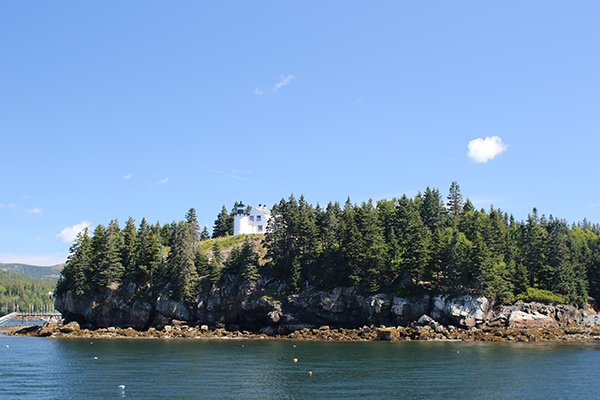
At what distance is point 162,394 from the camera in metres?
38.0

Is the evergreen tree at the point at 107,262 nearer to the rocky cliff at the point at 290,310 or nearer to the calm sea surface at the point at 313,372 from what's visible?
the rocky cliff at the point at 290,310

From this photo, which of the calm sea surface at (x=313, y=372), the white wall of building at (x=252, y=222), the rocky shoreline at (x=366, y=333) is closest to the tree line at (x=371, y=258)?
the rocky shoreline at (x=366, y=333)

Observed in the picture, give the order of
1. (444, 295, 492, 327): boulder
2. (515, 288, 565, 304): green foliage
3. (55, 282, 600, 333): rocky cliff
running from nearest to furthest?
(444, 295, 492, 327): boulder < (55, 282, 600, 333): rocky cliff < (515, 288, 565, 304): green foliage

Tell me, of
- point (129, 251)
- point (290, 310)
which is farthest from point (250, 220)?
point (290, 310)

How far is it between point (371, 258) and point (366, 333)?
15.2m

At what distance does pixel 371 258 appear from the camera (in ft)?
294

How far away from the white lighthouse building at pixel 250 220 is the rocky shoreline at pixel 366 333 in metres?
45.4

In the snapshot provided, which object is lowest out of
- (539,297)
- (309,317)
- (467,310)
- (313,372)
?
(313,372)

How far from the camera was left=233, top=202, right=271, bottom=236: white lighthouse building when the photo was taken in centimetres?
13888

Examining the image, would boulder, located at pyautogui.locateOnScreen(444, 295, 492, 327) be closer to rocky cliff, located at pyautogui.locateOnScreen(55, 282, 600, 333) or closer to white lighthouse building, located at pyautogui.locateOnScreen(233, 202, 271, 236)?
rocky cliff, located at pyautogui.locateOnScreen(55, 282, 600, 333)

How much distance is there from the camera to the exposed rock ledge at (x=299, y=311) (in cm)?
7950

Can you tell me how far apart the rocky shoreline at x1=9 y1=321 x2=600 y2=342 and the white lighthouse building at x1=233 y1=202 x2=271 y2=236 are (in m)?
45.4

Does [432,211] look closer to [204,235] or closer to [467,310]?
[467,310]

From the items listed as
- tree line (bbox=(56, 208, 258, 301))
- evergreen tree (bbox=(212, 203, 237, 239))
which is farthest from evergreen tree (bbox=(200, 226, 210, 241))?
tree line (bbox=(56, 208, 258, 301))
